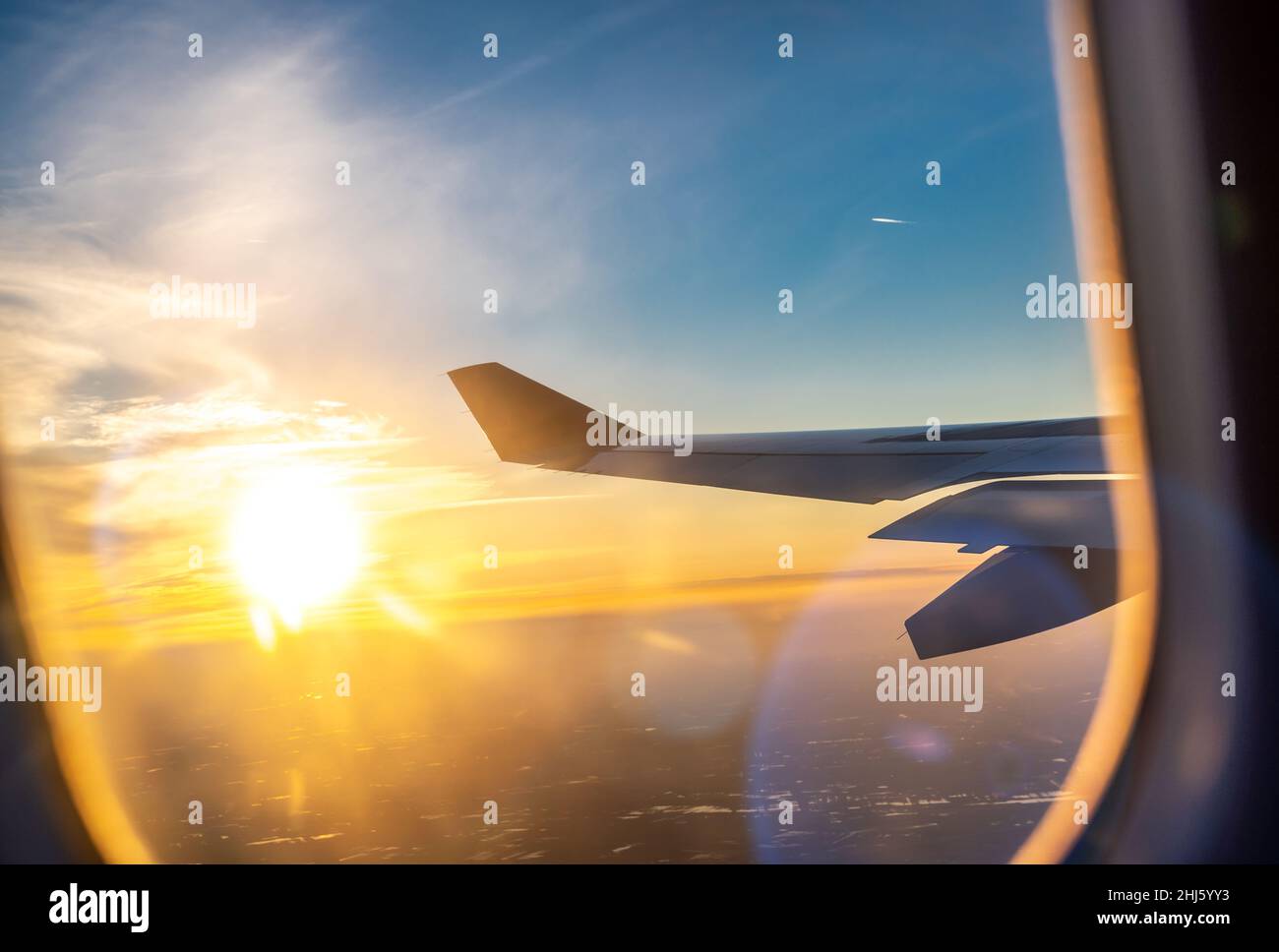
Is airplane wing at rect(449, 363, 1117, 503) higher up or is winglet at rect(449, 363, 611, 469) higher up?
winglet at rect(449, 363, 611, 469)

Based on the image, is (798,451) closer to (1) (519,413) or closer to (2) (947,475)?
(2) (947,475)

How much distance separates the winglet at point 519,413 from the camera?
10570 mm

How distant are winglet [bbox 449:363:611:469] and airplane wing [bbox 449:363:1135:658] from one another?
2 cm

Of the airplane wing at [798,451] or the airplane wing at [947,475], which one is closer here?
the airplane wing at [947,475]

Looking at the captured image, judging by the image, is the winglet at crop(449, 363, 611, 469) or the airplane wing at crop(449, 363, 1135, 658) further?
the winglet at crop(449, 363, 611, 469)

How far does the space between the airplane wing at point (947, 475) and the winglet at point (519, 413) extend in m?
0.02

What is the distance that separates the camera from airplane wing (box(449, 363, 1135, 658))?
577 cm

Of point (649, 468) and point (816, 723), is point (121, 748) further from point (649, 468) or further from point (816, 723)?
point (649, 468)

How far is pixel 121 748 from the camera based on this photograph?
17350 cm

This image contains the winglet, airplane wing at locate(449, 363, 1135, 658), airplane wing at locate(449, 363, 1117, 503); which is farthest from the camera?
the winglet

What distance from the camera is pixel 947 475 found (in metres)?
A: 6.99

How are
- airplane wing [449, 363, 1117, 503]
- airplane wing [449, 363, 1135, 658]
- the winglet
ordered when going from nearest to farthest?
airplane wing [449, 363, 1135, 658], airplane wing [449, 363, 1117, 503], the winglet
